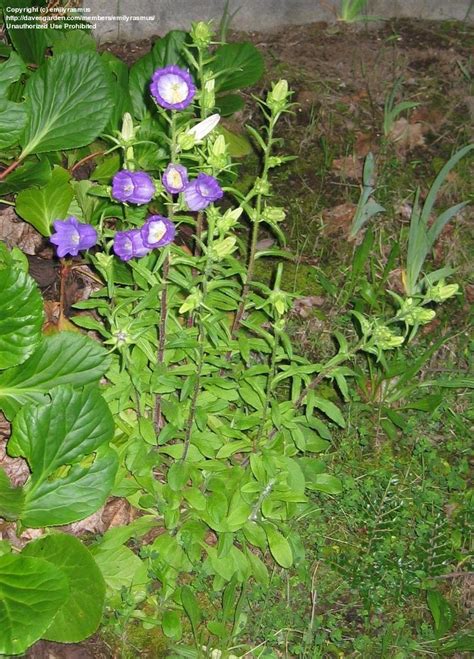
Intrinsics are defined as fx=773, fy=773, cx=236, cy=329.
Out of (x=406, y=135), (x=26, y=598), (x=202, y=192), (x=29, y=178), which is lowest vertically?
(x=26, y=598)

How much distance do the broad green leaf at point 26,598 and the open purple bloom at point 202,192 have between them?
0.93 metres

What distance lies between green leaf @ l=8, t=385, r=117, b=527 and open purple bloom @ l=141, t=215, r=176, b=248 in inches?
18.2

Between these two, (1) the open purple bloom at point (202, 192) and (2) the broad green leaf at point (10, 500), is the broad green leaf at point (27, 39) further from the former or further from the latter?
(2) the broad green leaf at point (10, 500)

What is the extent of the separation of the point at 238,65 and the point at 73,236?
116 cm

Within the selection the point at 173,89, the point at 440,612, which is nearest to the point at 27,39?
the point at 173,89

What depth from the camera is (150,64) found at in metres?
2.68

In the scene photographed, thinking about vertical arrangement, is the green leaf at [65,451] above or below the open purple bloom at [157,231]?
below

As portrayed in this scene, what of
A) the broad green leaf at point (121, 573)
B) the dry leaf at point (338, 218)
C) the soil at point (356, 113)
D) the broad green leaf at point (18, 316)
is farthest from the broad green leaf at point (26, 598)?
the dry leaf at point (338, 218)

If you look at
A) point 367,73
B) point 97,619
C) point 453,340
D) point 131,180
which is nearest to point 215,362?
point 131,180

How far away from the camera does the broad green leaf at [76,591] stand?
76.4 inches

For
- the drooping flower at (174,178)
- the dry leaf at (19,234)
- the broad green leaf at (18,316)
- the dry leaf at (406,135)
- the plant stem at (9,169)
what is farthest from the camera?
the dry leaf at (406,135)

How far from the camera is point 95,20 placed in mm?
3457

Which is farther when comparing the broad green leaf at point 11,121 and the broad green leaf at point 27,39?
the broad green leaf at point 27,39

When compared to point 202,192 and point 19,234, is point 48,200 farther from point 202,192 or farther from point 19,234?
point 202,192
